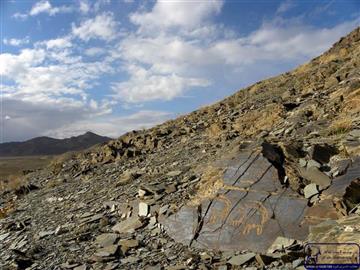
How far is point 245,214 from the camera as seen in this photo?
11156 mm

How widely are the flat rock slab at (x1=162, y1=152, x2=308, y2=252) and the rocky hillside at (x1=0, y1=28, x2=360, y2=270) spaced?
3 cm

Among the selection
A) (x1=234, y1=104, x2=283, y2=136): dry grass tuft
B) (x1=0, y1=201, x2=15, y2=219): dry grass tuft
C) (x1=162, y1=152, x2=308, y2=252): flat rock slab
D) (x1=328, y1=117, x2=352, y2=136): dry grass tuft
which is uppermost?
(x1=234, y1=104, x2=283, y2=136): dry grass tuft

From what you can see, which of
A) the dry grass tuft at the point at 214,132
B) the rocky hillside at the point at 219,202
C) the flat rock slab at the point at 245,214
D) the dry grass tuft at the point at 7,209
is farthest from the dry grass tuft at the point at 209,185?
the dry grass tuft at the point at 7,209

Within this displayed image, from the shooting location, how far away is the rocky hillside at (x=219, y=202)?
33.6ft

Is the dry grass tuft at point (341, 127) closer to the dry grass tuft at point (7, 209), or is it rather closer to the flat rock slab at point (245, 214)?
the flat rock slab at point (245, 214)

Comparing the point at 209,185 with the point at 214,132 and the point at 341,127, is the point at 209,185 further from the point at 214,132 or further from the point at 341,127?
the point at 214,132

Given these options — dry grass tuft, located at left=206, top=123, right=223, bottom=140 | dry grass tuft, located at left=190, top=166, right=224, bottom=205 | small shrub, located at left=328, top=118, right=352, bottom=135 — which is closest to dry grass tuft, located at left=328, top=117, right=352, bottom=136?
small shrub, located at left=328, top=118, right=352, bottom=135

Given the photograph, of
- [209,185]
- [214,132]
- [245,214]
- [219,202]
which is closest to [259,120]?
[214,132]

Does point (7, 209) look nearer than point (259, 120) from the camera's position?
No

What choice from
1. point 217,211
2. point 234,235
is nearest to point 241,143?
point 217,211

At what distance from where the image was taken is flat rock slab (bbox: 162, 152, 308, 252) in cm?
1042

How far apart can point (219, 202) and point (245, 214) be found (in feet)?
3.38

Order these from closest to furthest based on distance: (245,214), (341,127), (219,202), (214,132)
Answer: (245,214), (219,202), (341,127), (214,132)

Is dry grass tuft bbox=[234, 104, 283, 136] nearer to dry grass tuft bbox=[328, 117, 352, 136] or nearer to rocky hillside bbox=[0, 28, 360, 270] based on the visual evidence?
rocky hillside bbox=[0, 28, 360, 270]
